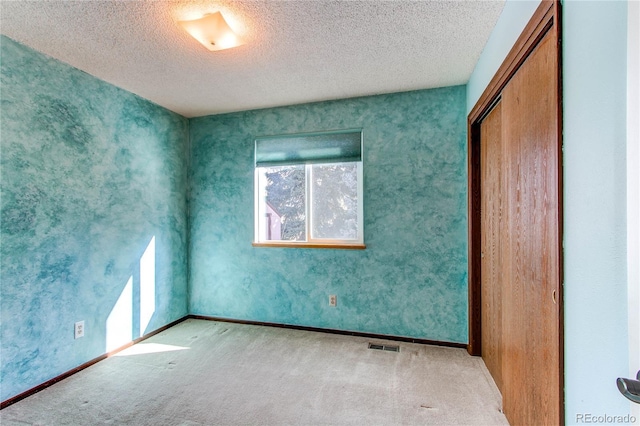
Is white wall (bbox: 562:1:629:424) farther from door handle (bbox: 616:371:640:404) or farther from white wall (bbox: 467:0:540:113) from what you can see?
white wall (bbox: 467:0:540:113)

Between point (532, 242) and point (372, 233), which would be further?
point (372, 233)

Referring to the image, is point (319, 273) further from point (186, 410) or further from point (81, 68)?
point (81, 68)

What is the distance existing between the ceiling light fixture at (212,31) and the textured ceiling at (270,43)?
0.04 metres

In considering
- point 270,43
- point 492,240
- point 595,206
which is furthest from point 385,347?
point 270,43

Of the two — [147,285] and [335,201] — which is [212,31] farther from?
[147,285]

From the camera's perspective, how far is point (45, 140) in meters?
2.24

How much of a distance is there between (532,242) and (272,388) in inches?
77.2

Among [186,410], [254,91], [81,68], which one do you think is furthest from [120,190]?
[186,410]

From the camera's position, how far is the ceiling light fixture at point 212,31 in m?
1.76

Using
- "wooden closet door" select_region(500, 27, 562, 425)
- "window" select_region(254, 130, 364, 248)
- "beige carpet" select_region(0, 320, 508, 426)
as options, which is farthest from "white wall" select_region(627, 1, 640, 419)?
"window" select_region(254, 130, 364, 248)

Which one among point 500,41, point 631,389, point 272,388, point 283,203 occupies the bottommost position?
point 272,388

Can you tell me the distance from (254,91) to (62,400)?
9.64ft

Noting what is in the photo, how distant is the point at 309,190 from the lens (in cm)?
334

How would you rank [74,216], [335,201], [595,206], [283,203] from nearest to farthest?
1. [595,206]
2. [74,216]
3. [335,201]
4. [283,203]
